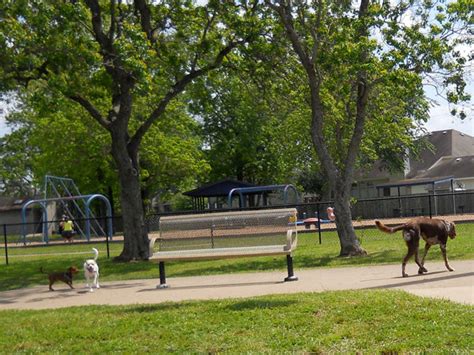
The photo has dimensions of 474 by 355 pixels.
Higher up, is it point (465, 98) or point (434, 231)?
point (465, 98)

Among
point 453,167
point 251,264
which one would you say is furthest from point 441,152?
point 251,264

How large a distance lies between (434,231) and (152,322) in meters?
6.10

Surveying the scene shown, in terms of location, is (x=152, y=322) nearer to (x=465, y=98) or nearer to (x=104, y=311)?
(x=104, y=311)

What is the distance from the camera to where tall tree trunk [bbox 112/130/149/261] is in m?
21.5

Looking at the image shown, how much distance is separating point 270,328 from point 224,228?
6127 millimetres

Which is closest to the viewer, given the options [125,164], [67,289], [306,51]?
[67,289]

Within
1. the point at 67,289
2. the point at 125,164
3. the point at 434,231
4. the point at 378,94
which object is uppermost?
the point at 378,94

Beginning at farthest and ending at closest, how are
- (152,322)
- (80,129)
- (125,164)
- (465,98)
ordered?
(80,129)
(125,164)
(465,98)
(152,322)

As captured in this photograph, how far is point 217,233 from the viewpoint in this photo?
1423 cm

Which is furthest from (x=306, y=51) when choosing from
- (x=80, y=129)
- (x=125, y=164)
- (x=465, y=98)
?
(x=80, y=129)

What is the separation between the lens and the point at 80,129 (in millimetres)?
45969

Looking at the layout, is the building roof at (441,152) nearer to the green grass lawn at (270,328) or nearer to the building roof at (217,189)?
the building roof at (217,189)

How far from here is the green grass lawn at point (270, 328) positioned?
24.1ft

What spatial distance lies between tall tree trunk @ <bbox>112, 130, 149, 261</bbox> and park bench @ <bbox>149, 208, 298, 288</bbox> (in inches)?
291
